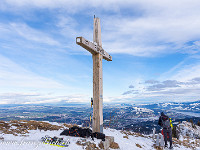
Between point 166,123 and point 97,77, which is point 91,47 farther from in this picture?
point 166,123

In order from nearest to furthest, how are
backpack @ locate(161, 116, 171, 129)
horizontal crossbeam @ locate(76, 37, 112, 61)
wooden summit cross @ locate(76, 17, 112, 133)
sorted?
horizontal crossbeam @ locate(76, 37, 112, 61) < wooden summit cross @ locate(76, 17, 112, 133) < backpack @ locate(161, 116, 171, 129)

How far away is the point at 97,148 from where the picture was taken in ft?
20.2

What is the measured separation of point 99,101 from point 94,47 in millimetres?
2918

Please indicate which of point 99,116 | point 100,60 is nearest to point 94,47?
point 100,60

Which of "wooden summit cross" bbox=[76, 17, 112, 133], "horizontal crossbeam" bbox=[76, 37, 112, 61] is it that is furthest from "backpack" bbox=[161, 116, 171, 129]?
"horizontal crossbeam" bbox=[76, 37, 112, 61]

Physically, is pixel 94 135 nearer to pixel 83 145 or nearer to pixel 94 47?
pixel 83 145

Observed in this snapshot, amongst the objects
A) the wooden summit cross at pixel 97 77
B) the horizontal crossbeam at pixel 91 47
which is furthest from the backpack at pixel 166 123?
the horizontal crossbeam at pixel 91 47

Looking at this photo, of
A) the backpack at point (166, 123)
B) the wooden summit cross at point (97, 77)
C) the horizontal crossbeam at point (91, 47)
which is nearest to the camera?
the horizontal crossbeam at point (91, 47)

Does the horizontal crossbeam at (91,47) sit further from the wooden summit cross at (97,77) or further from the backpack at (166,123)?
the backpack at (166,123)

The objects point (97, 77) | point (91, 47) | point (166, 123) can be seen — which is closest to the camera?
point (91, 47)

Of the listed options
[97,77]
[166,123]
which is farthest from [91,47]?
[166,123]

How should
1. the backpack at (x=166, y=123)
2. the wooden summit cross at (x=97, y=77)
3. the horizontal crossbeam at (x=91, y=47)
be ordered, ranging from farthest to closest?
1. the backpack at (x=166, y=123)
2. the wooden summit cross at (x=97, y=77)
3. the horizontal crossbeam at (x=91, y=47)

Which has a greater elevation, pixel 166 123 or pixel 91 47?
pixel 91 47

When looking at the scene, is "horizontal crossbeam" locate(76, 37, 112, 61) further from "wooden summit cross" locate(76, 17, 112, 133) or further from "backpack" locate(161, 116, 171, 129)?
"backpack" locate(161, 116, 171, 129)
